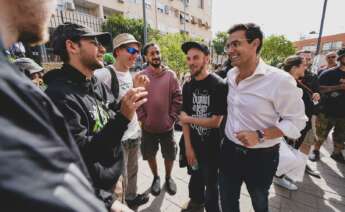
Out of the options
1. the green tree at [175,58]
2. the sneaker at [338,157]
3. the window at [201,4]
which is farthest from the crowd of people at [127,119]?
the window at [201,4]

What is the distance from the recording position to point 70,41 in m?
1.79

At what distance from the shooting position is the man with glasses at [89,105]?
Result: 53.9 inches

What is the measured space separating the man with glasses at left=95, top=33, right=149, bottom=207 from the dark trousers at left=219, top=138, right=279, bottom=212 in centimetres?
141

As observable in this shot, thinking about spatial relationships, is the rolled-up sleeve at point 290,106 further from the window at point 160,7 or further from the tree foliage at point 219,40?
the tree foliage at point 219,40

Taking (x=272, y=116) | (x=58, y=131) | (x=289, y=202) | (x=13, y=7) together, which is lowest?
(x=289, y=202)

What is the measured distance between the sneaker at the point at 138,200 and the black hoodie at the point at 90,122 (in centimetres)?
168

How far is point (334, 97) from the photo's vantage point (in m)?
4.32

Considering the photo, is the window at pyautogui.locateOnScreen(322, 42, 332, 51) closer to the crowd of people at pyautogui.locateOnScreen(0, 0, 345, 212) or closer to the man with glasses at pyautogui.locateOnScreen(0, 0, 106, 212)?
the crowd of people at pyautogui.locateOnScreen(0, 0, 345, 212)

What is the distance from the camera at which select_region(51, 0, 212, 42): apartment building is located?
18.1m

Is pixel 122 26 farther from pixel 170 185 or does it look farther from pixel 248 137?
pixel 248 137

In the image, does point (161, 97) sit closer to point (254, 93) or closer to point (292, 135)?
point (254, 93)

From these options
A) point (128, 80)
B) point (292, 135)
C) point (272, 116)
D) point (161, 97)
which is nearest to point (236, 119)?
point (272, 116)

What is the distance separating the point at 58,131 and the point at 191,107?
229 cm

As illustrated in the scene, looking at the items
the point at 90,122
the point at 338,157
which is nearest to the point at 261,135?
the point at 90,122
